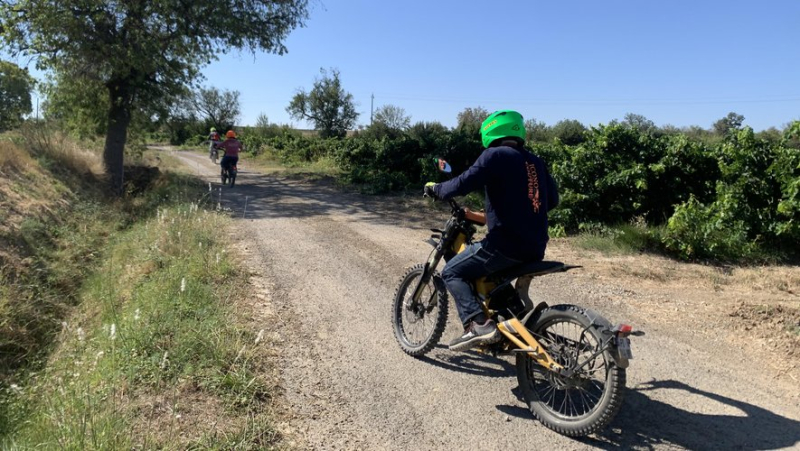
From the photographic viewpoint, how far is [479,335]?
373cm

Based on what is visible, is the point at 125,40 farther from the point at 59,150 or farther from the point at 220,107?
the point at 220,107

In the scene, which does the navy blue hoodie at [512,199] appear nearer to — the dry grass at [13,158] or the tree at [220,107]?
the dry grass at [13,158]

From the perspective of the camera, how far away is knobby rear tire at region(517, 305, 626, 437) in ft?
9.72

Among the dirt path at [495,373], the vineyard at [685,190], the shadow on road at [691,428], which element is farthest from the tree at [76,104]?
the shadow on road at [691,428]

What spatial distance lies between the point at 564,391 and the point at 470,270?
3.54 ft

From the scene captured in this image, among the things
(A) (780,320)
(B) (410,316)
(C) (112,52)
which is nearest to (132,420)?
(B) (410,316)

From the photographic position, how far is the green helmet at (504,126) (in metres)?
3.64

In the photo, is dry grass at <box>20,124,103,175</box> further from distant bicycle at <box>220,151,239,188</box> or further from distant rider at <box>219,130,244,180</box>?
distant rider at <box>219,130,244,180</box>

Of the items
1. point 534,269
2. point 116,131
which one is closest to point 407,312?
point 534,269

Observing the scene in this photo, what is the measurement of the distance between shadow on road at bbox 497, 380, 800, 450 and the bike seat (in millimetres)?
970

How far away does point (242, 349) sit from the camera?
13.0 feet

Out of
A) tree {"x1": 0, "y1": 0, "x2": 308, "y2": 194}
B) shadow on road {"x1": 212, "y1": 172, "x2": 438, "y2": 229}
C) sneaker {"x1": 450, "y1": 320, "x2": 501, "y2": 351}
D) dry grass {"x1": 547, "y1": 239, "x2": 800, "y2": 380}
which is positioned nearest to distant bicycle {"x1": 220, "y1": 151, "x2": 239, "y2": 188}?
shadow on road {"x1": 212, "y1": 172, "x2": 438, "y2": 229}

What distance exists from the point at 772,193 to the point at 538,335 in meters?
7.08

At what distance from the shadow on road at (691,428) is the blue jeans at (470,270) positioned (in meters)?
0.76
